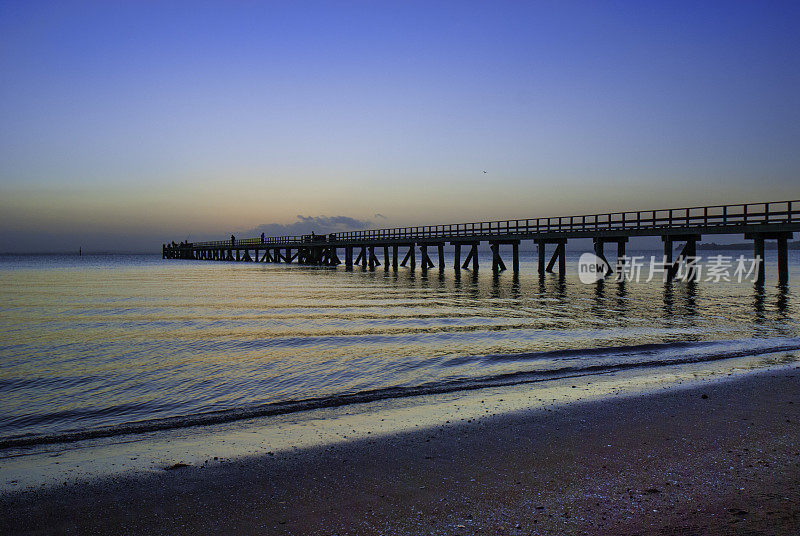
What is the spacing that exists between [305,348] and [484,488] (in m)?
7.46

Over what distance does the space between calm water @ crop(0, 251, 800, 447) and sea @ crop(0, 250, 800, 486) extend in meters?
0.04

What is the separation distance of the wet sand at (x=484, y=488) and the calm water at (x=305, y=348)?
2085 mm

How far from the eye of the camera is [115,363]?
9.52 meters

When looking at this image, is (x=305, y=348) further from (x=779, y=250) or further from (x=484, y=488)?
(x=779, y=250)

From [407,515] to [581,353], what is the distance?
24.0 feet

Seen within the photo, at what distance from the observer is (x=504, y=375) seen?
8141 mm

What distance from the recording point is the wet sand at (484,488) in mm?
3318

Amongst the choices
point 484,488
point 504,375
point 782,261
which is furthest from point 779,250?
point 484,488

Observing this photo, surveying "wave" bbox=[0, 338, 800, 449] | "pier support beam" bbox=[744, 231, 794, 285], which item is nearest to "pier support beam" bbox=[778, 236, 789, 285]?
"pier support beam" bbox=[744, 231, 794, 285]

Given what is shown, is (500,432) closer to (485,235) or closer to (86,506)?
(86,506)

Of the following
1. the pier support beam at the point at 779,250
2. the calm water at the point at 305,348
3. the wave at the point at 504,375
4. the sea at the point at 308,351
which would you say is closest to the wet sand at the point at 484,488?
the wave at the point at 504,375

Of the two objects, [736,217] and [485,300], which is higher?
[736,217]

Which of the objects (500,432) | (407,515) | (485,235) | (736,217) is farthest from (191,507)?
(485,235)

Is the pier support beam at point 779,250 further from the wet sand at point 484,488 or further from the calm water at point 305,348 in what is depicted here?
the wet sand at point 484,488
